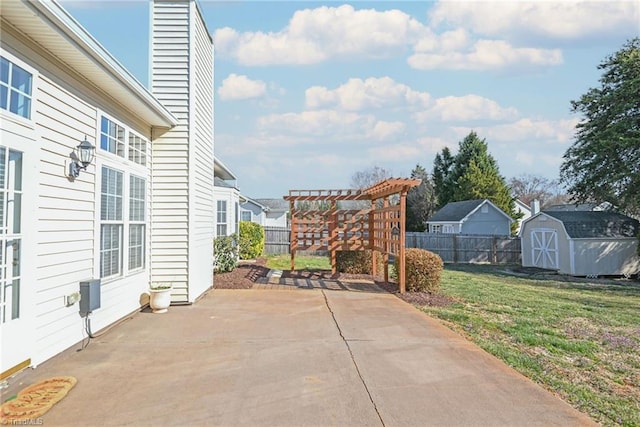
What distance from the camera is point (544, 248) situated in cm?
1764

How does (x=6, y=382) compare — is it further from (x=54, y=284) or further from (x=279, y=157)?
(x=279, y=157)

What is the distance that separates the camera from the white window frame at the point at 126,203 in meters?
4.91

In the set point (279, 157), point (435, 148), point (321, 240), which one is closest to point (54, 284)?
point (321, 240)

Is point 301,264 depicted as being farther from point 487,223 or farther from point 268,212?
point 268,212

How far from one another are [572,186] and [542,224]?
2517mm

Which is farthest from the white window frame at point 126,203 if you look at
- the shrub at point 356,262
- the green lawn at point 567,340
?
the shrub at point 356,262

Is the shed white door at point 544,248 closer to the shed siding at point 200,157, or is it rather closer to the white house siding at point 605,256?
the white house siding at point 605,256

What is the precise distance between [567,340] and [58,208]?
617 centimetres

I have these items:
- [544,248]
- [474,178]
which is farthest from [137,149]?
[474,178]

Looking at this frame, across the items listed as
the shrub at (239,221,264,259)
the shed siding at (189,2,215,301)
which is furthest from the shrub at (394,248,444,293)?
the shrub at (239,221,264,259)

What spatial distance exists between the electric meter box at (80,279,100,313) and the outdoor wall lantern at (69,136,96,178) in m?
1.18

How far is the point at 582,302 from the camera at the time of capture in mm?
9000

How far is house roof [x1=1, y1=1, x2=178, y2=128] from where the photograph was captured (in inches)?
124

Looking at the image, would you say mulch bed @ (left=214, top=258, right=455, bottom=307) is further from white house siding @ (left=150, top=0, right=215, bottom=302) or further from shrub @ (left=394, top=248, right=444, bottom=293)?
white house siding @ (left=150, top=0, right=215, bottom=302)
